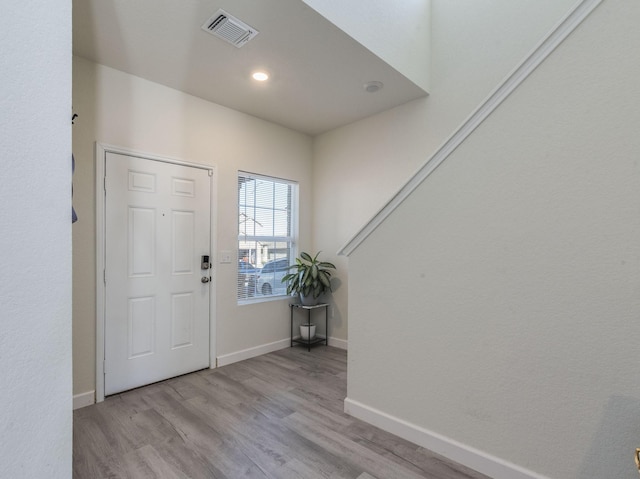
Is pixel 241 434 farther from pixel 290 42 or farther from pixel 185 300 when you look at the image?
pixel 290 42

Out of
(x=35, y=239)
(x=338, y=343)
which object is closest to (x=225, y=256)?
(x=338, y=343)

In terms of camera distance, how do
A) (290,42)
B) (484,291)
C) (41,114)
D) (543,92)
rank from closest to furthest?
1. (41,114)
2. (543,92)
3. (484,291)
4. (290,42)

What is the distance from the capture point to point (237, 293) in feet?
11.7

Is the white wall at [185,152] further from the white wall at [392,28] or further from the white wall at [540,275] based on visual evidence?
the white wall at [540,275]

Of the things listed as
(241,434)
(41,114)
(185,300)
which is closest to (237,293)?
(185,300)

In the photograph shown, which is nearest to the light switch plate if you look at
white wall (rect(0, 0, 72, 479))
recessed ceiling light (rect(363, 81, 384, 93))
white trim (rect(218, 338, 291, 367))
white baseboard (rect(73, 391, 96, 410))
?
white trim (rect(218, 338, 291, 367))

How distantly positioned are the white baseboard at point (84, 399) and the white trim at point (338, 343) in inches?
96.1

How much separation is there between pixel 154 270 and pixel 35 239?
224cm

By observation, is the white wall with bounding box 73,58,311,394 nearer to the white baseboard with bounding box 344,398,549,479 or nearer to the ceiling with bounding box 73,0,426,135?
the ceiling with bounding box 73,0,426,135

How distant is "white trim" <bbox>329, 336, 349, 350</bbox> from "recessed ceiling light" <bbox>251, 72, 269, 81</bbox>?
2959 mm

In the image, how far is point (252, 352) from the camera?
3633 mm

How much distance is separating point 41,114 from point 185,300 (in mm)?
2515

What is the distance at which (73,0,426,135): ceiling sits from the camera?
209 cm

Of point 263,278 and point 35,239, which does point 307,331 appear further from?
point 35,239
